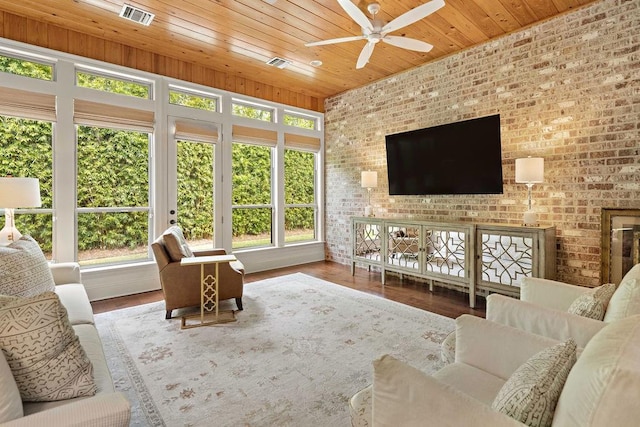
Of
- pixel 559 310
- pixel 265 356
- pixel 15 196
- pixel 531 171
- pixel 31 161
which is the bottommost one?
pixel 265 356

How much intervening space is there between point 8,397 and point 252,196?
15.3ft

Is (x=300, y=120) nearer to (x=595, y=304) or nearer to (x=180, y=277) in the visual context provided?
(x=180, y=277)

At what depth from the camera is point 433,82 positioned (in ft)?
15.2

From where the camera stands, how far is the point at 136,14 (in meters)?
3.45

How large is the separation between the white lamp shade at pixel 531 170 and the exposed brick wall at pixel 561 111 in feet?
1.10

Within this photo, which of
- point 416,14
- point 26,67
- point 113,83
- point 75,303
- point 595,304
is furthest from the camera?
point 113,83

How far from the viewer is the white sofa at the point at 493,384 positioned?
720mm

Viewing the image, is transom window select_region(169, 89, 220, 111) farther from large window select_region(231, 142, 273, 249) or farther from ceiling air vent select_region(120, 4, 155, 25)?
ceiling air vent select_region(120, 4, 155, 25)

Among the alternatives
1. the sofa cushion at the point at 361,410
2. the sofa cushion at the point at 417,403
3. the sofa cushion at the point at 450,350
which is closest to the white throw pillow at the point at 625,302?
the sofa cushion at the point at 450,350

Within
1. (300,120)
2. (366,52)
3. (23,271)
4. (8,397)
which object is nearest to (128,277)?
(23,271)

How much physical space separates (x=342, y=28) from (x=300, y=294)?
3.14 m

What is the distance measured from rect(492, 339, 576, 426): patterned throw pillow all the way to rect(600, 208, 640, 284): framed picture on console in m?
2.80

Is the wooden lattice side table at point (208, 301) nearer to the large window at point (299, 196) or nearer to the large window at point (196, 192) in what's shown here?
the large window at point (196, 192)

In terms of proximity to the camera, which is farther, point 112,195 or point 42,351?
point 112,195
